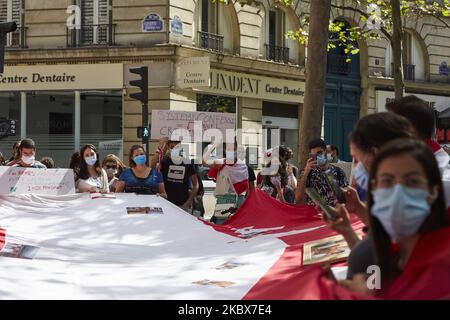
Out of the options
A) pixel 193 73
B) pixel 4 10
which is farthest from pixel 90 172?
pixel 4 10

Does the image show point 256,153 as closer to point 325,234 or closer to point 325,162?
point 325,162

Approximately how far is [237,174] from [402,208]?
921 centimetres

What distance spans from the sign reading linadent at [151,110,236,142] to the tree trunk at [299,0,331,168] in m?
1.60

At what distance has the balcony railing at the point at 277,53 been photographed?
77.7 feet

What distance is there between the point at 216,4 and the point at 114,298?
1838 cm

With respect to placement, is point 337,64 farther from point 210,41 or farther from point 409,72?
point 210,41

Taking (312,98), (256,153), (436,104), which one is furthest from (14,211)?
(436,104)

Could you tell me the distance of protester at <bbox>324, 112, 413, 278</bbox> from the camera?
3.63 meters

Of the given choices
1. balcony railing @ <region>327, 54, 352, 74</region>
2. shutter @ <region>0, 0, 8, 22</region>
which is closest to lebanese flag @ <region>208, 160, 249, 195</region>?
shutter @ <region>0, 0, 8, 22</region>

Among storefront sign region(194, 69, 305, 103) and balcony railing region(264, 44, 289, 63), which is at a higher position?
balcony railing region(264, 44, 289, 63)

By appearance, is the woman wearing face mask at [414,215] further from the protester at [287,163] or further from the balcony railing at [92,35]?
the balcony railing at [92,35]

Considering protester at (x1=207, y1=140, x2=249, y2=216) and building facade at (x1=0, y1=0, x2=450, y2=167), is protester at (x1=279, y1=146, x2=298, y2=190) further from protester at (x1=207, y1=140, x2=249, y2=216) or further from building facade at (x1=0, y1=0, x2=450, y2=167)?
building facade at (x1=0, y1=0, x2=450, y2=167)

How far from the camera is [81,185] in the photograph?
31.7ft

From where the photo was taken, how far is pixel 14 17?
859 inches
